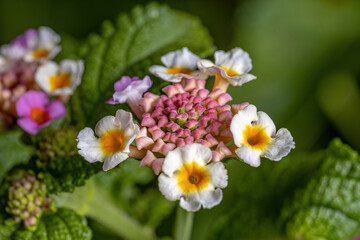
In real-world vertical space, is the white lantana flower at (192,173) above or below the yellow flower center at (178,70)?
below

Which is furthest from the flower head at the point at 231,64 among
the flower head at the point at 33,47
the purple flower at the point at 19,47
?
the purple flower at the point at 19,47

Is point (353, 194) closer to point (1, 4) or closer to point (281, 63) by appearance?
point (281, 63)

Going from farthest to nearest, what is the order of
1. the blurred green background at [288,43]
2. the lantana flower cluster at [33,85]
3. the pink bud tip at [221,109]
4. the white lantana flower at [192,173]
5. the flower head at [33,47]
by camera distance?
1. the blurred green background at [288,43]
2. the flower head at [33,47]
3. the lantana flower cluster at [33,85]
4. the pink bud tip at [221,109]
5. the white lantana flower at [192,173]

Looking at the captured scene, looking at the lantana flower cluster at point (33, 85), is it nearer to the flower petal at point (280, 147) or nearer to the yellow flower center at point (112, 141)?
the yellow flower center at point (112, 141)

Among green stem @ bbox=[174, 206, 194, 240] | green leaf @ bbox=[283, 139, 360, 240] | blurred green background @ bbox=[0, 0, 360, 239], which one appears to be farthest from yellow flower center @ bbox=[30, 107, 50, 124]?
blurred green background @ bbox=[0, 0, 360, 239]

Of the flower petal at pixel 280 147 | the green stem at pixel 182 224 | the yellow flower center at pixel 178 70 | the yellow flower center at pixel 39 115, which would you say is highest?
the yellow flower center at pixel 178 70

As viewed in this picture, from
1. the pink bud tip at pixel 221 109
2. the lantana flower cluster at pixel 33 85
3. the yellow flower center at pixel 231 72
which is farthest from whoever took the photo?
the lantana flower cluster at pixel 33 85

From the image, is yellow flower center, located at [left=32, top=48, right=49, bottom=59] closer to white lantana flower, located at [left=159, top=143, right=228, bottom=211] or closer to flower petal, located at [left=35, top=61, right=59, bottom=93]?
flower petal, located at [left=35, top=61, right=59, bottom=93]

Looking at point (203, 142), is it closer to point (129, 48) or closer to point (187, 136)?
point (187, 136)

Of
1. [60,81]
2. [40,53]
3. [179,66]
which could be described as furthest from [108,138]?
[40,53]

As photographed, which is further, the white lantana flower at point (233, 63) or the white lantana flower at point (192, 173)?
the white lantana flower at point (233, 63)
